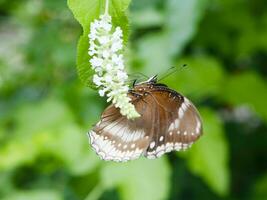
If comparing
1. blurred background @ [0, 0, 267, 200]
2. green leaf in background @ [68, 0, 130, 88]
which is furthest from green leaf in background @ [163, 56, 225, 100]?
green leaf in background @ [68, 0, 130, 88]

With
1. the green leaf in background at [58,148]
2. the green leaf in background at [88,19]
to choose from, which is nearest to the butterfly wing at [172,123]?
the green leaf in background at [88,19]

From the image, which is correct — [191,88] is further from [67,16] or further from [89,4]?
[89,4]

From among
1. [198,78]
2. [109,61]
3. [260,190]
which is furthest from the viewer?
[260,190]

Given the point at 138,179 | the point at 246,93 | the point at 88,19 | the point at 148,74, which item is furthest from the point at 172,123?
the point at 246,93

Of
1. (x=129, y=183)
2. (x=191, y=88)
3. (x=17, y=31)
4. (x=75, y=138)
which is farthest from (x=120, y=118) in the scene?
(x=17, y=31)

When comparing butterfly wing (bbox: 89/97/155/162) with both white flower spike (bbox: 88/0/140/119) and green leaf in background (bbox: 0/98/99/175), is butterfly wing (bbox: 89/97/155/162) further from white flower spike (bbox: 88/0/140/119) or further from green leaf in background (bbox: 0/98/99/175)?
green leaf in background (bbox: 0/98/99/175)

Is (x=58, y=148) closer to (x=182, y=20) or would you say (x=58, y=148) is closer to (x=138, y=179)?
(x=138, y=179)
